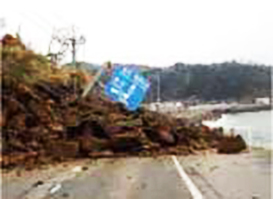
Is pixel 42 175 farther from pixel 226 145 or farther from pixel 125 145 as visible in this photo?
pixel 226 145

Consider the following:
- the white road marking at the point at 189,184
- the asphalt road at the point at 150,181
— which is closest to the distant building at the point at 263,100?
the asphalt road at the point at 150,181

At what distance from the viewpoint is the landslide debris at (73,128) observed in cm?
2392

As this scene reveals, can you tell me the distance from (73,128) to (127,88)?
5769 millimetres

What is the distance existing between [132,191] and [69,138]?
1256 cm

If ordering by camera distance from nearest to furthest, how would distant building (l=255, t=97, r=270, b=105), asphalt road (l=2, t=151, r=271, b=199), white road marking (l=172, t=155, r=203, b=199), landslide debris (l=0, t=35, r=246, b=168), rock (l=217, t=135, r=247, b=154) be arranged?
1. white road marking (l=172, t=155, r=203, b=199)
2. asphalt road (l=2, t=151, r=271, b=199)
3. landslide debris (l=0, t=35, r=246, b=168)
4. rock (l=217, t=135, r=247, b=154)
5. distant building (l=255, t=97, r=270, b=105)

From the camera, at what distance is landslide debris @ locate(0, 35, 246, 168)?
78.5ft

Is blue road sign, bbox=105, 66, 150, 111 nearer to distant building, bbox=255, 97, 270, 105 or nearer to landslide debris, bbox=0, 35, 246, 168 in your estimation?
landslide debris, bbox=0, 35, 246, 168

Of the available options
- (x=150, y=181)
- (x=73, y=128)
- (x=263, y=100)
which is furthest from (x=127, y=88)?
(x=263, y=100)

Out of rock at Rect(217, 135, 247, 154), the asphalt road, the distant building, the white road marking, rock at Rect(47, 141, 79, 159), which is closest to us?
the white road marking

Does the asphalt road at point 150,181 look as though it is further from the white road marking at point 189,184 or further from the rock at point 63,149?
the rock at point 63,149

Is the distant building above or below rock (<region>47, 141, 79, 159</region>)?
above

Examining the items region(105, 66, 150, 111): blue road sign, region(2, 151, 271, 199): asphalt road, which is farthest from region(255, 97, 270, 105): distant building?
region(2, 151, 271, 199): asphalt road

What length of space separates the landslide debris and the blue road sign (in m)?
0.40

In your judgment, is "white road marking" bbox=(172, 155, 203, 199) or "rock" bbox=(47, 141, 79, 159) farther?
"rock" bbox=(47, 141, 79, 159)
